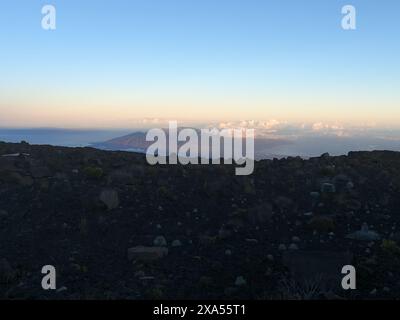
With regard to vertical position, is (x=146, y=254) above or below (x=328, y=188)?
below

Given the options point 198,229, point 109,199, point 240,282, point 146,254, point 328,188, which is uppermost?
point 328,188

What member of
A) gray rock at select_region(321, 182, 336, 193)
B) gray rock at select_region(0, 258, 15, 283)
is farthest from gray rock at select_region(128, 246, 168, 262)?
gray rock at select_region(321, 182, 336, 193)

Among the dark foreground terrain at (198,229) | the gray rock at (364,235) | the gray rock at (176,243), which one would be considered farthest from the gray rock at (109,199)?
the gray rock at (364,235)

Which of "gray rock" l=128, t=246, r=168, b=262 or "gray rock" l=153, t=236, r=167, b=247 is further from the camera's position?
"gray rock" l=153, t=236, r=167, b=247

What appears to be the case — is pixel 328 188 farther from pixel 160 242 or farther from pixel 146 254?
pixel 146 254

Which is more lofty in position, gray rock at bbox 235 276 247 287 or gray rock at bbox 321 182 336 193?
gray rock at bbox 321 182 336 193

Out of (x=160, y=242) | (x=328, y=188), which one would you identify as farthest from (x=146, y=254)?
(x=328, y=188)

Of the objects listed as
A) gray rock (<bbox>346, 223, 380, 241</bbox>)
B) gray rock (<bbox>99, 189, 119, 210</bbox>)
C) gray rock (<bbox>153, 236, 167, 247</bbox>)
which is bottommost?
gray rock (<bbox>153, 236, 167, 247</bbox>)

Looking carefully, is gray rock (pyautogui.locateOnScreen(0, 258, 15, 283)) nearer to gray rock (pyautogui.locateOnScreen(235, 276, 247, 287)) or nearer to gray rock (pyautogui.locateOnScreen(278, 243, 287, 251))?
gray rock (pyautogui.locateOnScreen(235, 276, 247, 287))
